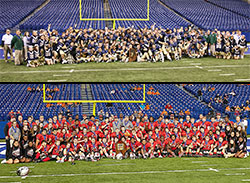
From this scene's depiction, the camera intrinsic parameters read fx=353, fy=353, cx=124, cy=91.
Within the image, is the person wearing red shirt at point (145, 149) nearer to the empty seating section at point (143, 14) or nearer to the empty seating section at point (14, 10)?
the empty seating section at point (143, 14)

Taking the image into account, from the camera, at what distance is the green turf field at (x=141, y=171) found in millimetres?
5680

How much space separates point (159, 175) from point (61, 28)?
34.5 feet

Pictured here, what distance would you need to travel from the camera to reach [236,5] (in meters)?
22.5

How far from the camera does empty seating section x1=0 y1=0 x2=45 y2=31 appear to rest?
1554 cm

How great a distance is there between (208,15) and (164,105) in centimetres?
914

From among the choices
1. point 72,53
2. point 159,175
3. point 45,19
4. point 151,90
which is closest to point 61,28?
point 45,19

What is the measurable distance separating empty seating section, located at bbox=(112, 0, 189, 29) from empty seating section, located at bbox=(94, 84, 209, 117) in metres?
3.24

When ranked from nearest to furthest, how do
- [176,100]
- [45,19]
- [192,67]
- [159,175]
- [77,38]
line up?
[159,175] < [192,67] < [77,38] < [176,100] < [45,19]

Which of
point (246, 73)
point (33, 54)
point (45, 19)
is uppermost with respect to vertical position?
point (45, 19)

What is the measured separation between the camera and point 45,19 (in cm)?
1684

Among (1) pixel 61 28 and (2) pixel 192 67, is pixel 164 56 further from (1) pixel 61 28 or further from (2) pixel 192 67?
(1) pixel 61 28

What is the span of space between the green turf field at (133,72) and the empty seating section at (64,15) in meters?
6.45

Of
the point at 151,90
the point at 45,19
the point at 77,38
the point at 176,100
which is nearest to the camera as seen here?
the point at 77,38

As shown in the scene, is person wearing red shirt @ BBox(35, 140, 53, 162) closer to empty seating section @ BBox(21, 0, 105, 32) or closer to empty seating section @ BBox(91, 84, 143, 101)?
empty seating section @ BBox(91, 84, 143, 101)
